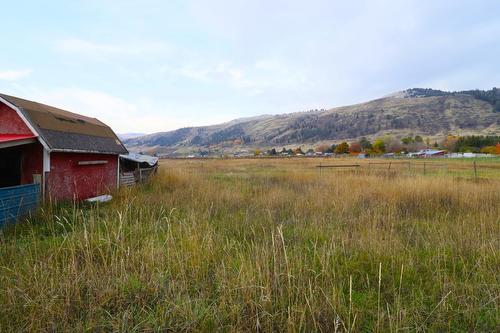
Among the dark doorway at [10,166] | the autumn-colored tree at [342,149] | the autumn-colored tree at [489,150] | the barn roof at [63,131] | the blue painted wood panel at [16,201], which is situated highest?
the autumn-colored tree at [342,149]

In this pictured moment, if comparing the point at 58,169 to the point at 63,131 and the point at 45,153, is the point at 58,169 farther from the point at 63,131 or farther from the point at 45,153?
the point at 63,131

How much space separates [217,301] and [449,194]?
32.4 ft

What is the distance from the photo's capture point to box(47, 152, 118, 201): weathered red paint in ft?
27.5

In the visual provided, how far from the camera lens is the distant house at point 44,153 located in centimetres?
794

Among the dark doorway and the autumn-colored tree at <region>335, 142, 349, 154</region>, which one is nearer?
the dark doorway

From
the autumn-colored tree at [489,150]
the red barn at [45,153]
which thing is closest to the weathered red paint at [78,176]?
the red barn at [45,153]

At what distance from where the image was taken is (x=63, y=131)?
9.25 m

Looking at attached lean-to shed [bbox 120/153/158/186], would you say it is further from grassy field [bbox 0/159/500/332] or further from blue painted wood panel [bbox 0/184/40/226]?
grassy field [bbox 0/159/500/332]

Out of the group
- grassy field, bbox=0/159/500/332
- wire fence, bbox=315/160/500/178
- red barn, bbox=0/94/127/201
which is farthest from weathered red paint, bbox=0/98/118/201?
wire fence, bbox=315/160/500/178

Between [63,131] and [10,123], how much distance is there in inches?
53.7

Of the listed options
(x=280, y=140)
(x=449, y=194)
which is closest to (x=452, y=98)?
(x=280, y=140)

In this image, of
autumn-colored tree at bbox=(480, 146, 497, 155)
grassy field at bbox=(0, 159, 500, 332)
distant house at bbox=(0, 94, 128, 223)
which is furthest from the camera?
autumn-colored tree at bbox=(480, 146, 497, 155)

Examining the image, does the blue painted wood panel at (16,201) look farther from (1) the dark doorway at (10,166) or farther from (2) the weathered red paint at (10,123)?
(2) the weathered red paint at (10,123)

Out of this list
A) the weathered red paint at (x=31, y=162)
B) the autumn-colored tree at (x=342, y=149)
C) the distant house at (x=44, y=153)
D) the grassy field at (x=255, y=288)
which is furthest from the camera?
the autumn-colored tree at (x=342, y=149)
